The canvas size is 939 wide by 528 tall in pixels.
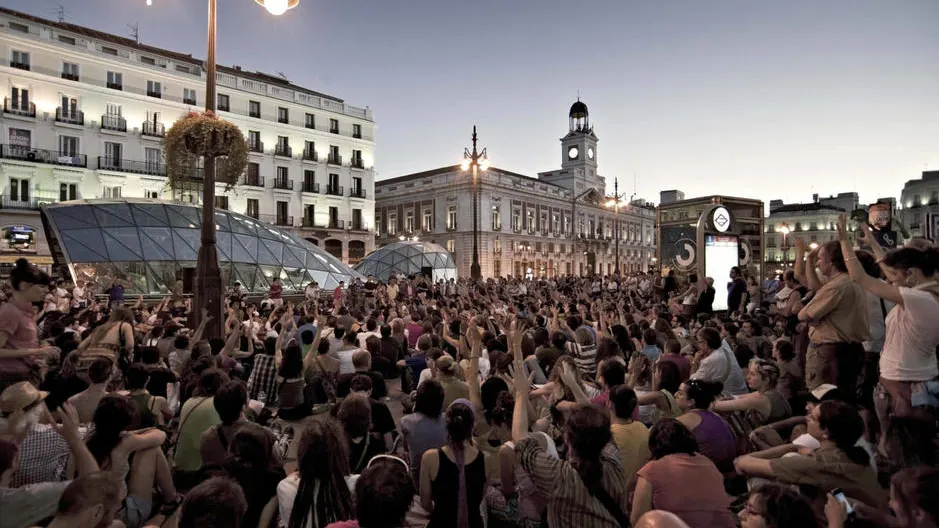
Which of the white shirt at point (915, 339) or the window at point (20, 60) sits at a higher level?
the window at point (20, 60)

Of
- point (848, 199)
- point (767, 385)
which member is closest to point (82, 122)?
point (767, 385)

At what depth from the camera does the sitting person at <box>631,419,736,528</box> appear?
2881 millimetres

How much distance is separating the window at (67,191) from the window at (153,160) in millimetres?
4896

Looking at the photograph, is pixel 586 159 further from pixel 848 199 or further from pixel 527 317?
pixel 527 317

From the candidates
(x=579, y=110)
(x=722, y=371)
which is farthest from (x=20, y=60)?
(x=579, y=110)

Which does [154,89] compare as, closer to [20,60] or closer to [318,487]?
[20,60]

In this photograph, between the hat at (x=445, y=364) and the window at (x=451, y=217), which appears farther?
the window at (x=451, y=217)

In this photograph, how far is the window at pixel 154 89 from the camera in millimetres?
39781

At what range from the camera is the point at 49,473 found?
142 inches

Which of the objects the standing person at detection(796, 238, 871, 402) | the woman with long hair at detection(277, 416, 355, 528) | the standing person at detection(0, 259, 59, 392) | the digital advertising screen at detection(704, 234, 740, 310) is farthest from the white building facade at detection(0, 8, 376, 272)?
the standing person at detection(796, 238, 871, 402)

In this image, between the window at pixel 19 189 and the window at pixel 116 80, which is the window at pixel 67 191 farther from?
the window at pixel 116 80

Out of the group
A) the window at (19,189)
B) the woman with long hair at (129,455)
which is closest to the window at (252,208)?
the window at (19,189)

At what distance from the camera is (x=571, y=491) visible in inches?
109

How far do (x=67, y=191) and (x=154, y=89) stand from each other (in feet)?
33.6
